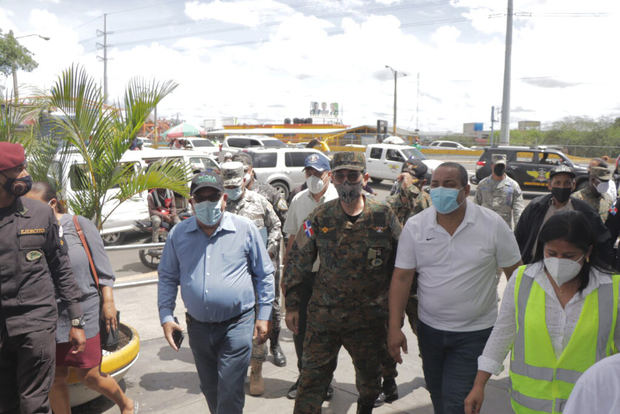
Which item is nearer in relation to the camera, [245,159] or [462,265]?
[462,265]

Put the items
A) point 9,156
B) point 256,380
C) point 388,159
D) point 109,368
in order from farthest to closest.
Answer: point 388,159, point 256,380, point 109,368, point 9,156

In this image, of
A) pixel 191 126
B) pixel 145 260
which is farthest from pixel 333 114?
pixel 145 260

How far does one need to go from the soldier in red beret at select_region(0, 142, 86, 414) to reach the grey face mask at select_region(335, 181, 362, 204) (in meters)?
1.76

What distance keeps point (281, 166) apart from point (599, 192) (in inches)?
523

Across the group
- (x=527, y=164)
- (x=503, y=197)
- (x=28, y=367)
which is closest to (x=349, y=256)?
(x=28, y=367)

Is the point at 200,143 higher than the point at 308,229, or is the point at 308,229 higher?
the point at 200,143

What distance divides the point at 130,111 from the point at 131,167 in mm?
634

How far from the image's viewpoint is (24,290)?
2.93 meters

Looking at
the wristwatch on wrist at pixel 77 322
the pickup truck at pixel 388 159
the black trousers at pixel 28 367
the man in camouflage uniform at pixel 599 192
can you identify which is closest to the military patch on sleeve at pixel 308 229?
the wristwatch on wrist at pixel 77 322

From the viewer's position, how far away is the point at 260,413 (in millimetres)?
3990

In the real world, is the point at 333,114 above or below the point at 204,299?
above

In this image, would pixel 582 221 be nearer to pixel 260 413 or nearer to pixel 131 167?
pixel 260 413

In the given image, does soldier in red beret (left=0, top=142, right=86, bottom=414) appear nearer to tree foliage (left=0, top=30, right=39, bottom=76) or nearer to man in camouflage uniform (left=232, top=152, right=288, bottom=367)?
man in camouflage uniform (left=232, top=152, right=288, bottom=367)

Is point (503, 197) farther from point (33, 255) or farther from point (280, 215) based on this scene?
point (33, 255)
